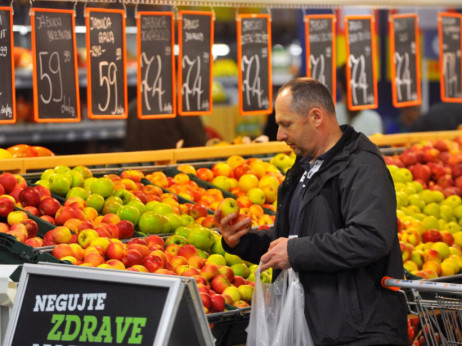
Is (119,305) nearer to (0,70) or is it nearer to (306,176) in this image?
(306,176)

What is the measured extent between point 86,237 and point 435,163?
3173 millimetres

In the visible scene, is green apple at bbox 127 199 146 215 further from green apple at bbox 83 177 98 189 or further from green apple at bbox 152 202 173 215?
green apple at bbox 83 177 98 189

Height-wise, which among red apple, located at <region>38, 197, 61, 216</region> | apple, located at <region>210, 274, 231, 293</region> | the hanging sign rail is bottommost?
apple, located at <region>210, 274, 231, 293</region>

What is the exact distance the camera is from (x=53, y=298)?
3.01 metres

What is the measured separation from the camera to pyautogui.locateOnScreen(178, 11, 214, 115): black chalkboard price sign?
5.84 meters

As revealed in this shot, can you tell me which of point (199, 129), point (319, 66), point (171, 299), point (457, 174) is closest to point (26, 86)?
point (199, 129)

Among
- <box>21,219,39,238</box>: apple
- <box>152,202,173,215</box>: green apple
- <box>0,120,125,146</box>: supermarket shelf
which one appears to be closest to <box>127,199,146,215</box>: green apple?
<box>152,202,173,215</box>: green apple

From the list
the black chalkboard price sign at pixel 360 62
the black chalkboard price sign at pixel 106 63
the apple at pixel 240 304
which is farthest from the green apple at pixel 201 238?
the black chalkboard price sign at pixel 360 62

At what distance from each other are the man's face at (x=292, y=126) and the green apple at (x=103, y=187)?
5.86 feet

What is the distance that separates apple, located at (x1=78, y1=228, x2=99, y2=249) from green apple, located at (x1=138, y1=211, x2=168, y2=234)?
42cm

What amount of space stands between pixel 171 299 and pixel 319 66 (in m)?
3.99

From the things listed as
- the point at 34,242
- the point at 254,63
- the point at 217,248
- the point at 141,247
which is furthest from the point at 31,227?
the point at 254,63

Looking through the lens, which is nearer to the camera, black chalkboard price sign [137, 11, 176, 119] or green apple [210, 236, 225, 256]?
green apple [210, 236, 225, 256]

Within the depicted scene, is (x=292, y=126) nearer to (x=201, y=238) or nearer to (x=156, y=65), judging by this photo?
(x=201, y=238)
